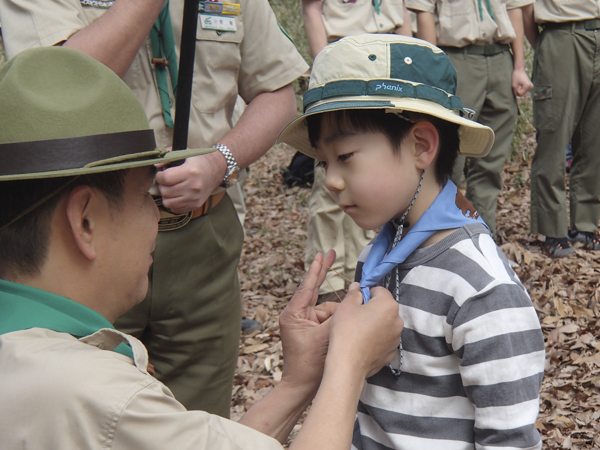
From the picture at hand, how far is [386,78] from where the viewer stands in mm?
1767

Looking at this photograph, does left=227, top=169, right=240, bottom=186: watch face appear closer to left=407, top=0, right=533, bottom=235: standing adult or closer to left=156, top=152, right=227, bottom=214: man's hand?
left=156, top=152, right=227, bottom=214: man's hand

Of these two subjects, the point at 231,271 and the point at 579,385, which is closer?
the point at 231,271

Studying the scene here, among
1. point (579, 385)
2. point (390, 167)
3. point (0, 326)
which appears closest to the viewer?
point (0, 326)

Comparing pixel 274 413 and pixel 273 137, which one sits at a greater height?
pixel 273 137

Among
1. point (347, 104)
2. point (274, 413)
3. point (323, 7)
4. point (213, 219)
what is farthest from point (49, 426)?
point (323, 7)

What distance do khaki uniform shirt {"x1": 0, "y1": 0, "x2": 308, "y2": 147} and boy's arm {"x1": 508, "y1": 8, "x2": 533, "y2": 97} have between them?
10.5 feet

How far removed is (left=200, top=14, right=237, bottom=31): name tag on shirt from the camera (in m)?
2.56

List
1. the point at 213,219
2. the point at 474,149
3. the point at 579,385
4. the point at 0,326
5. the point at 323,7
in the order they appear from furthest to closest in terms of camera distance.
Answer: the point at 323,7, the point at 579,385, the point at 213,219, the point at 474,149, the point at 0,326

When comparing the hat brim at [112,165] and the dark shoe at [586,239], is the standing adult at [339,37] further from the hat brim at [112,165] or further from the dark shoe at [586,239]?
the hat brim at [112,165]

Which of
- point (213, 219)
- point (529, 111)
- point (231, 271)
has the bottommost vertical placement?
point (529, 111)

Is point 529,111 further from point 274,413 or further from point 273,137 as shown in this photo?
point 274,413

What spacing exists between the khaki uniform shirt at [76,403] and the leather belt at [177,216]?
1.22 meters

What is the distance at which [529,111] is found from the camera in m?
9.48

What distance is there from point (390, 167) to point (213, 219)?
1.03m
